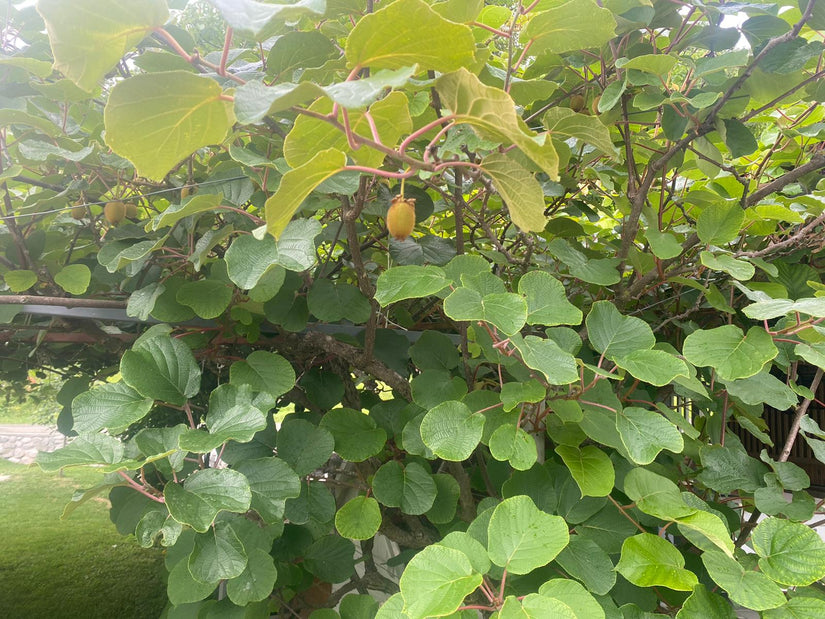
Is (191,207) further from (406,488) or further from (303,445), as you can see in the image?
(406,488)

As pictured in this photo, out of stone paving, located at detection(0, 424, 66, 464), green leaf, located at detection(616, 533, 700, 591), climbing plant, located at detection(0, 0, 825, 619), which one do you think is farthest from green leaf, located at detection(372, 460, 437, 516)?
stone paving, located at detection(0, 424, 66, 464)

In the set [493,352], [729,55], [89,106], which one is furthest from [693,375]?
[89,106]

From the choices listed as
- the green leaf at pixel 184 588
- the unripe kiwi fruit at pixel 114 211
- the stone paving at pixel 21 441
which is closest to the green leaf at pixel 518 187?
the green leaf at pixel 184 588

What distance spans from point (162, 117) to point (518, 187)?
0.29 m

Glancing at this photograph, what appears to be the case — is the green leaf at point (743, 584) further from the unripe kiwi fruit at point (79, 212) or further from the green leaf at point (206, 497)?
the unripe kiwi fruit at point (79, 212)

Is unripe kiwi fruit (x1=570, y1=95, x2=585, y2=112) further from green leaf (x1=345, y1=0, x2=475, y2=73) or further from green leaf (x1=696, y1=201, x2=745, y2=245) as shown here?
green leaf (x1=345, y1=0, x2=475, y2=73)

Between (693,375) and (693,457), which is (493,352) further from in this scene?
(693,457)

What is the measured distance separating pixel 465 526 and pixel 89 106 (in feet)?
3.10

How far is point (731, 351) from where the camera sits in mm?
599

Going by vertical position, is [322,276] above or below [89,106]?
below

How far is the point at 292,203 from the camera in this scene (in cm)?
37

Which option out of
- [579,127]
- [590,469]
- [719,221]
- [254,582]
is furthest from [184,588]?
[719,221]

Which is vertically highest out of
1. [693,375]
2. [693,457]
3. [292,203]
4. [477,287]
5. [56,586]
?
[292,203]

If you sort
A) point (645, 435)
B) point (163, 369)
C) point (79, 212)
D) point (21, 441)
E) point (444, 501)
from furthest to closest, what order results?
point (21, 441) → point (79, 212) → point (444, 501) → point (163, 369) → point (645, 435)
